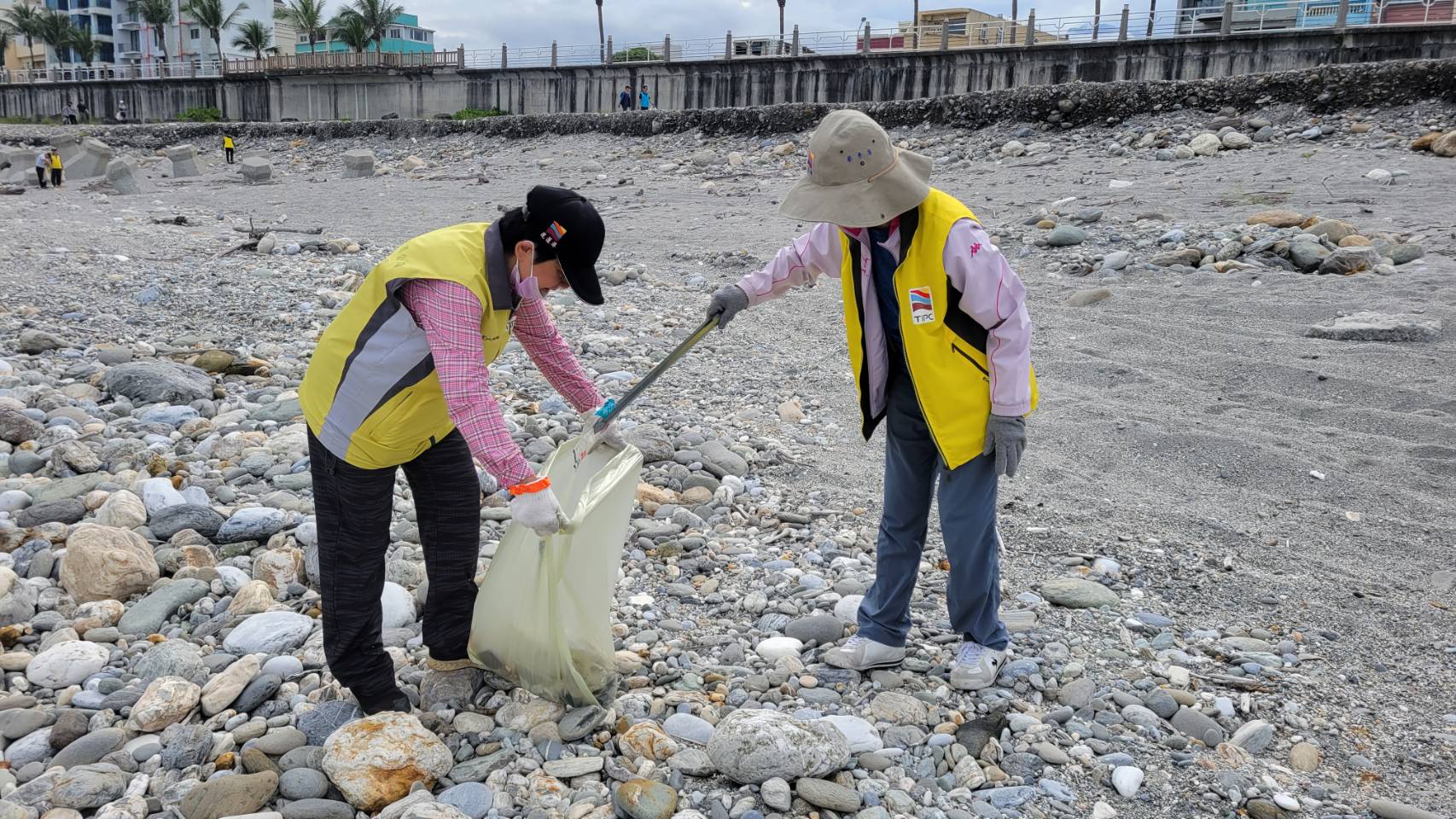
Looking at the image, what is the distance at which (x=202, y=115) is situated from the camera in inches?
1476

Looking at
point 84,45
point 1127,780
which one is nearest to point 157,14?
point 84,45

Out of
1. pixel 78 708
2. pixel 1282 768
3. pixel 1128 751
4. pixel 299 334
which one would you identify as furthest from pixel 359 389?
pixel 299 334

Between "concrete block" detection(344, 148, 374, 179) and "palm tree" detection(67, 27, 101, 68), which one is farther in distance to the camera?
"palm tree" detection(67, 27, 101, 68)

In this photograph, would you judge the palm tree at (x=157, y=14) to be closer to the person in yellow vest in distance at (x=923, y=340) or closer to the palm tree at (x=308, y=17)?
the palm tree at (x=308, y=17)

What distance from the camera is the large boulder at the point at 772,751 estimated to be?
2396 mm

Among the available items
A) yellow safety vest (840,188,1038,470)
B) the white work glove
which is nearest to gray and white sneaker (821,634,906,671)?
yellow safety vest (840,188,1038,470)

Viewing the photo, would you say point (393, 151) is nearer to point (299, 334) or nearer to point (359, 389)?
point (299, 334)

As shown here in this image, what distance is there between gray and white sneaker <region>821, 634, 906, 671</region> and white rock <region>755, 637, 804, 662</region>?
0.45 feet

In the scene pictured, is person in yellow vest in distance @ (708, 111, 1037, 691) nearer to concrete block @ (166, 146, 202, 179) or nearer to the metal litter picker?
the metal litter picker

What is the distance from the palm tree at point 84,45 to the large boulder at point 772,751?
68669 mm

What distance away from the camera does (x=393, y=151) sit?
1030 inches

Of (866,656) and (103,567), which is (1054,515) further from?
(103,567)

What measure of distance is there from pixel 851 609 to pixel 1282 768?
1298 mm

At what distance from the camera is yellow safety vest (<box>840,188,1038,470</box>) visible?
2.52m
